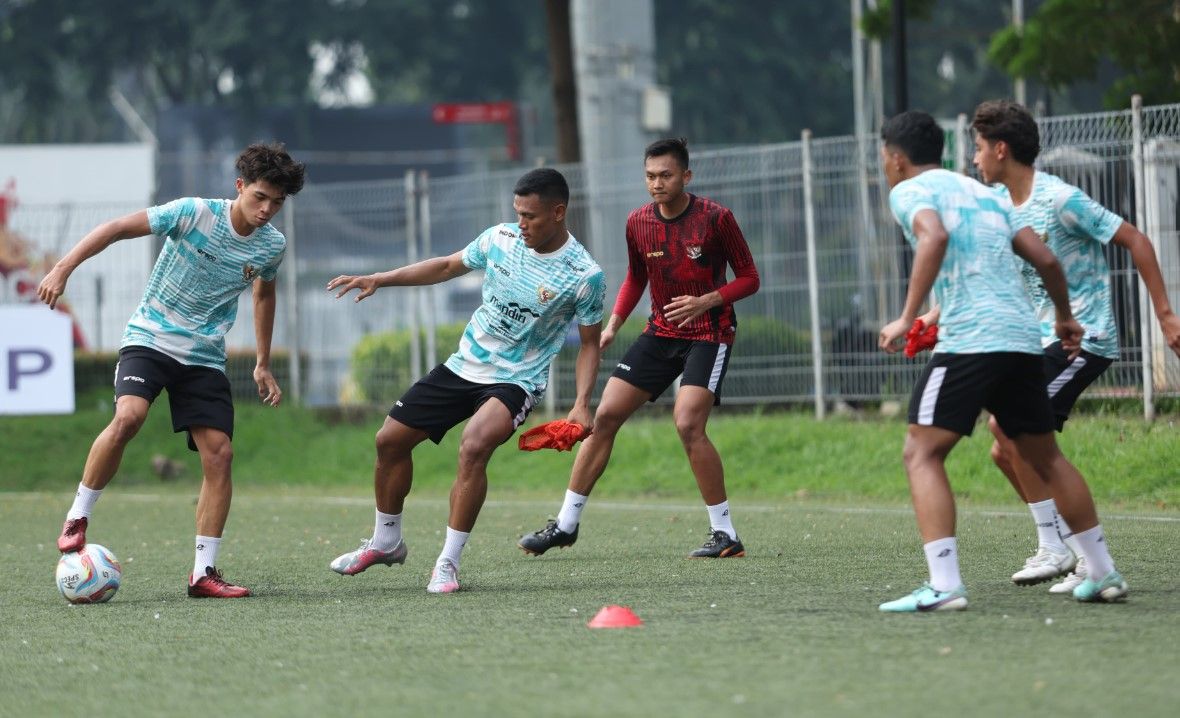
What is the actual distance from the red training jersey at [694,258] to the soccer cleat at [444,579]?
77.6 inches

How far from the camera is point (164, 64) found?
4397 centimetres

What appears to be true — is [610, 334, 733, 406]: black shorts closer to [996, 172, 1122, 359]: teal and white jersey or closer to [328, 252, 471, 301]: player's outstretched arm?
[328, 252, 471, 301]: player's outstretched arm

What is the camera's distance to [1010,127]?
→ 7.08 m

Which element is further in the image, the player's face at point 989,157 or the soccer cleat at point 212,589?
the soccer cleat at point 212,589

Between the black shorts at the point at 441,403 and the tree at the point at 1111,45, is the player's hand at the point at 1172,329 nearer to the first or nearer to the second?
the black shorts at the point at 441,403

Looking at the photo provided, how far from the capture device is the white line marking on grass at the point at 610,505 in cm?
1135

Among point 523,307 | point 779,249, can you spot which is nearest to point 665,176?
point 523,307

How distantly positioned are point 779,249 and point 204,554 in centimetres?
887

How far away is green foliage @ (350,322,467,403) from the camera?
60.2 feet

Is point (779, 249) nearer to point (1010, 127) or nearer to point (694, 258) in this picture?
point (694, 258)

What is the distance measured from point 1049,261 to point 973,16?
39116 millimetres

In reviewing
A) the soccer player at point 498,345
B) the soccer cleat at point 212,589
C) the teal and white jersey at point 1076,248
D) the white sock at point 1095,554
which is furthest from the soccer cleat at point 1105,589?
the soccer cleat at point 212,589

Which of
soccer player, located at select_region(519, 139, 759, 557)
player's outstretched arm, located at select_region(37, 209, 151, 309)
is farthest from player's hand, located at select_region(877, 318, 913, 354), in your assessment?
player's outstretched arm, located at select_region(37, 209, 151, 309)

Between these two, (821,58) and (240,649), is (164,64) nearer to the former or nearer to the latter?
(821,58)
